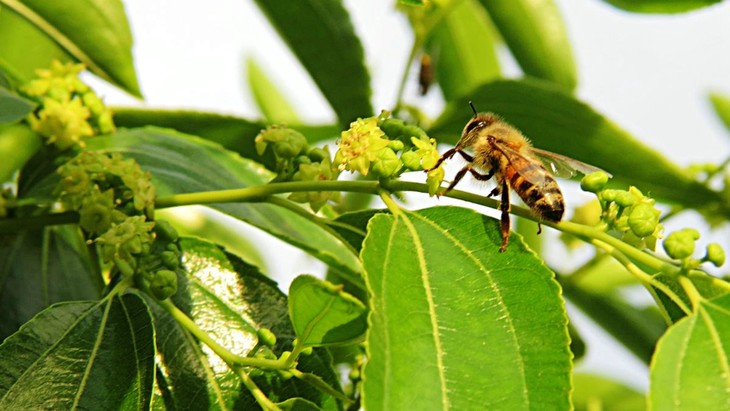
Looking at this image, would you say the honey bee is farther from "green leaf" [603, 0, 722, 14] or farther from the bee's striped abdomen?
"green leaf" [603, 0, 722, 14]

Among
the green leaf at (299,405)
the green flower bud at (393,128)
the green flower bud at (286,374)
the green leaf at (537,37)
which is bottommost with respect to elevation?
the green leaf at (299,405)

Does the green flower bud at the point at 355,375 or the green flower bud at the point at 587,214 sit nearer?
the green flower bud at the point at 355,375

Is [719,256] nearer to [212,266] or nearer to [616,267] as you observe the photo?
[212,266]

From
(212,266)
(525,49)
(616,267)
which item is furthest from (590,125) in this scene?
(212,266)

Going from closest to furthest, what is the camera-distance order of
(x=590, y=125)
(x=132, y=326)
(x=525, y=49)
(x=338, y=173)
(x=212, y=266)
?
(x=132, y=326) → (x=338, y=173) → (x=212, y=266) → (x=590, y=125) → (x=525, y=49)

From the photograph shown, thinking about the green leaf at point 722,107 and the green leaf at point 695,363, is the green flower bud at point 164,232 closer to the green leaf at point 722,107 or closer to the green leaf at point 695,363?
the green leaf at point 695,363

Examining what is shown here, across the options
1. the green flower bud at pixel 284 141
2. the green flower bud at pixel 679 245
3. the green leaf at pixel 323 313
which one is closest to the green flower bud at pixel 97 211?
the green flower bud at pixel 284 141

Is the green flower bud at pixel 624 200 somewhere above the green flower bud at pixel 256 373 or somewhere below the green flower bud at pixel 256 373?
above
